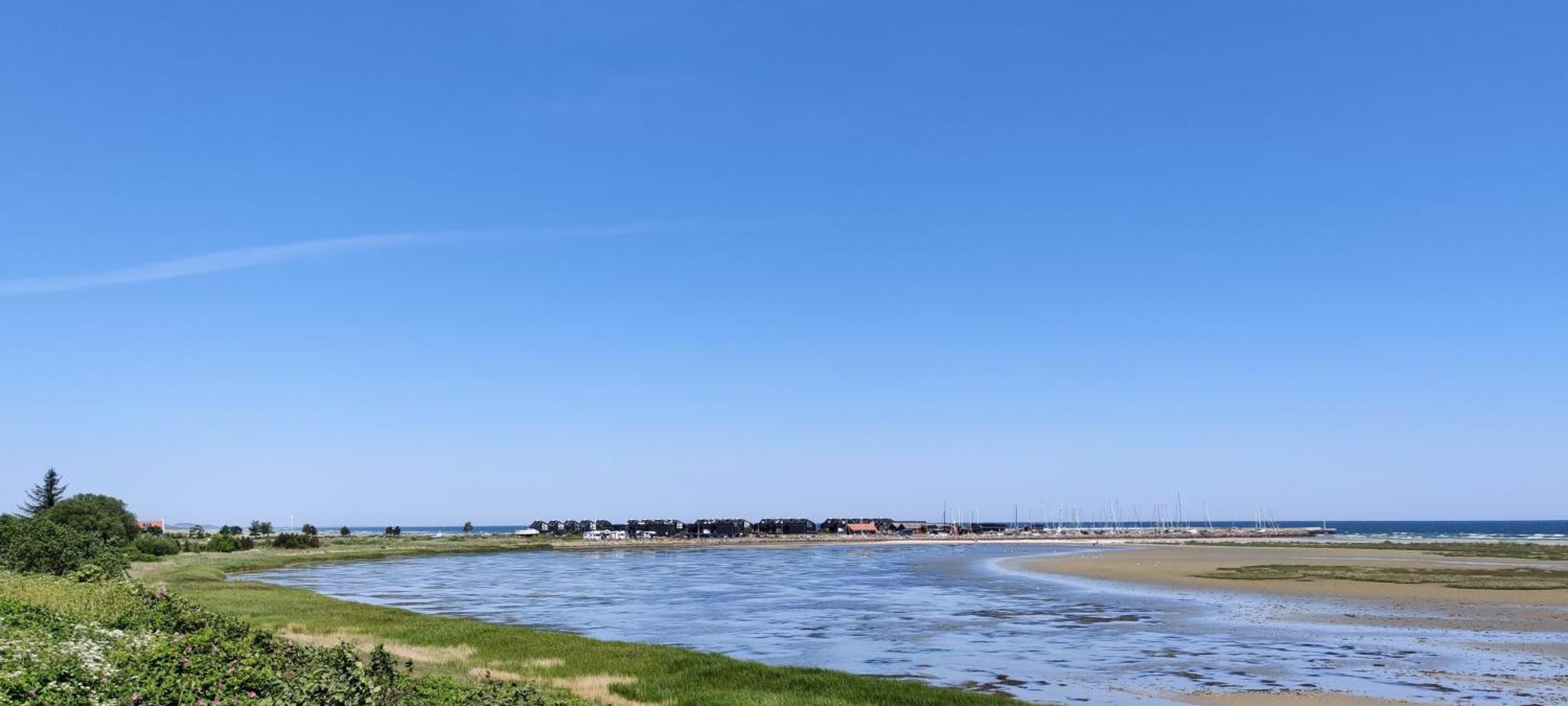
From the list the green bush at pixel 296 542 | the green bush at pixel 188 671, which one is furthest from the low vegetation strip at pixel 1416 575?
the green bush at pixel 296 542

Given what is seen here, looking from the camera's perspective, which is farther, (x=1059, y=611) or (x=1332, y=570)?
(x=1332, y=570)

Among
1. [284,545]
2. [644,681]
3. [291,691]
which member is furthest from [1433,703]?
[284,545]

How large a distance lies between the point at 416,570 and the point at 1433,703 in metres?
93.1

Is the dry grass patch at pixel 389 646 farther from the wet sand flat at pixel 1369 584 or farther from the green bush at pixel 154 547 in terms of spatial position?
the green bush at pixel 154 547

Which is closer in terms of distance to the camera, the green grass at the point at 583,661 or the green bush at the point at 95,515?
the green grass at the point at 583,661

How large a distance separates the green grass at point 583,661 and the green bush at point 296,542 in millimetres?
93460

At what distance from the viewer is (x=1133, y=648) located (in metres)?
38.2

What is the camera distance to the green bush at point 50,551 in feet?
161

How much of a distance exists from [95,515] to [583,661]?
294 ft

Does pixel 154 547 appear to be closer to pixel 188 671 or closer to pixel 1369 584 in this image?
pixel 188 671

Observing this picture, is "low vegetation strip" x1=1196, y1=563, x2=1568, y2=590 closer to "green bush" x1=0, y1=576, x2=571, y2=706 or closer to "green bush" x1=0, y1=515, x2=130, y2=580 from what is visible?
"green bush" x1=0, y1=576, x2=571, y2=706

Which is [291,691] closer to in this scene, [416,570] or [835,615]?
[835,615]

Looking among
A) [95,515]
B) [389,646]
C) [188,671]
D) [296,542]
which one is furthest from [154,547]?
[188,671]

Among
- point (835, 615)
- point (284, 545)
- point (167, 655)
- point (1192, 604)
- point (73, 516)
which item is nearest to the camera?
point (167, 655)
